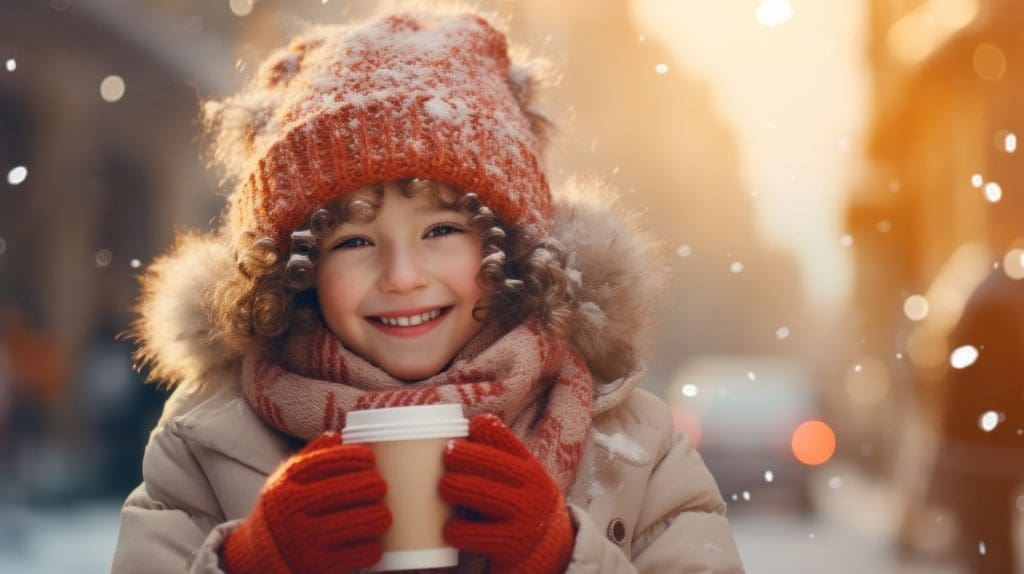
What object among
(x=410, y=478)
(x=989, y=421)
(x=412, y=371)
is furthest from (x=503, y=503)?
(x=989, y=421)

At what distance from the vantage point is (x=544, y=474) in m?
1.92

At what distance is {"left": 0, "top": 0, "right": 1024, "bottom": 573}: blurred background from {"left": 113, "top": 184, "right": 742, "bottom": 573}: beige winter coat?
0.82 ft

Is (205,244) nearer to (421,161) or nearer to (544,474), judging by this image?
(421,161)

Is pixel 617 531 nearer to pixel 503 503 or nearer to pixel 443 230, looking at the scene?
pixel 503 503

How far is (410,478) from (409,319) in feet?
1.86

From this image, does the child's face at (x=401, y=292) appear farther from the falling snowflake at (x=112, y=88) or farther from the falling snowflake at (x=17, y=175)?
the falling snowflake at (x=112, y=88)

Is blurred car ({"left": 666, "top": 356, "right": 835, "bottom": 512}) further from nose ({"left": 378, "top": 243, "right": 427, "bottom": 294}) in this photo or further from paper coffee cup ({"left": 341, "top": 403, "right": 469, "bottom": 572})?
paper coffee cup ({"left": 341, "top": 403, "right": 469, "bottom": 572})

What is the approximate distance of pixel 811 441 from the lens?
9.70 metres

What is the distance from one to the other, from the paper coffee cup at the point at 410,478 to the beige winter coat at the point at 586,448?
415mm

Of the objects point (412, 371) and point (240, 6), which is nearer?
point (412, 371)

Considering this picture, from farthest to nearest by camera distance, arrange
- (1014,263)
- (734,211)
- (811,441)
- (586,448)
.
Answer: (811,441) < (734,211) < (1014,263) < (586,448)

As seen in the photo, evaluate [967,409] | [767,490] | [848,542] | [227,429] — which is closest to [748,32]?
[967,409]

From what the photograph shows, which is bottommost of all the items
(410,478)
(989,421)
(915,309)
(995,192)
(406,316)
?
(410,478)

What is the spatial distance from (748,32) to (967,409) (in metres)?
2.41
